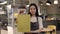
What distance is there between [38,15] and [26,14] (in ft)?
0.26

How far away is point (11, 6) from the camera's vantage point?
2.42 ft

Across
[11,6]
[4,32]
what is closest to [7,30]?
[4,32]

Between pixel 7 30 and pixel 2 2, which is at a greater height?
pixel 2 2

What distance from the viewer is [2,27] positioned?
751 mm

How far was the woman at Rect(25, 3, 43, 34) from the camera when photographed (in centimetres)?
73

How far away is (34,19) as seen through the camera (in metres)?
0.74

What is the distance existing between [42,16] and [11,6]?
212mm

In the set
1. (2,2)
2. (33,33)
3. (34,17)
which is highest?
(2,2)

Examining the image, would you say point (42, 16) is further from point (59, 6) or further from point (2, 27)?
point (2, 27)

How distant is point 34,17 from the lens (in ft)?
2.42

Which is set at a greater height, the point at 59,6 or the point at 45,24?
the point at 59,6

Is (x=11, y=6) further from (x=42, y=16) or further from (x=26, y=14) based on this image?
(x=42, y=16)

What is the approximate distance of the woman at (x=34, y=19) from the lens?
73 cm

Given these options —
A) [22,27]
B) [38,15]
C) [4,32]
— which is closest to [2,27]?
[4,32]
